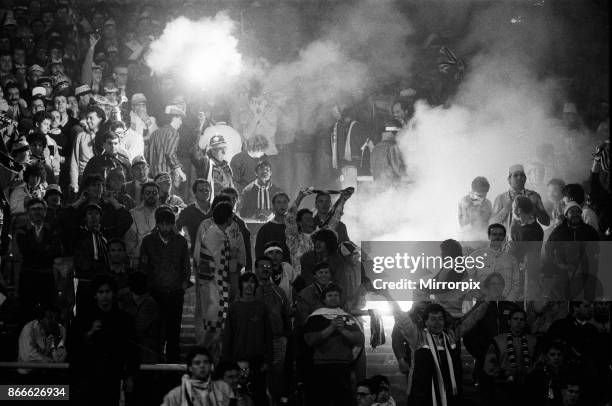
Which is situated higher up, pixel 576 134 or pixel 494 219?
pixel 576 134

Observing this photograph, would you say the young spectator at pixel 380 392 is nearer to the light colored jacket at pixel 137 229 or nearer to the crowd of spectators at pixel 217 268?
the crowd of spectators at pixel 217 268

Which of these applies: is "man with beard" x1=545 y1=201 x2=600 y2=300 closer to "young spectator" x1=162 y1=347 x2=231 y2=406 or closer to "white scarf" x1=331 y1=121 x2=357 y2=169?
"white scarf" x1=331 y1=121 x2=357 y2=169

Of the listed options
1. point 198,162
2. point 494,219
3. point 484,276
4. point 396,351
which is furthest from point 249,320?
point 198,162

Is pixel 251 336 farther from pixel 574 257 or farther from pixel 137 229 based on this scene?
pixel 574 257

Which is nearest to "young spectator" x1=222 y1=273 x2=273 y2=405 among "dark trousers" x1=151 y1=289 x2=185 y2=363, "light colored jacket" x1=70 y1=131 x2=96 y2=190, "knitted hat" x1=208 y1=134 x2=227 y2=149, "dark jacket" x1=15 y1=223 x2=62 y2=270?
"dark trousers" x1=151 y1=289 x2=185 y2=363

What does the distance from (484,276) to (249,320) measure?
268 cm

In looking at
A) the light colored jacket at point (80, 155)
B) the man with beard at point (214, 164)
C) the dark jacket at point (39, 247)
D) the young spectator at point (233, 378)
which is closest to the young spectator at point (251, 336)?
the young spectator at point (233, 378)

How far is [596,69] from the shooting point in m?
15.3

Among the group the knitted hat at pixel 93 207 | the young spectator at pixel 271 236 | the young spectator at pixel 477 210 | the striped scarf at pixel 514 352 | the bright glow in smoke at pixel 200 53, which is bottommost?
the striped scarf at pixel 514 352

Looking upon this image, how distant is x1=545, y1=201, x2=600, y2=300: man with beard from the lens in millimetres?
10984

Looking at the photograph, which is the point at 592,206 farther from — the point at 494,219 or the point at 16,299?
the point at 16,299

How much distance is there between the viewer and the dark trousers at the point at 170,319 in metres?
9.55

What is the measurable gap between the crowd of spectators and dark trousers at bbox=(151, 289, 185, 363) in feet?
0.05

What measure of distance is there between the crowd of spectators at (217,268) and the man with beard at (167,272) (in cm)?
1
